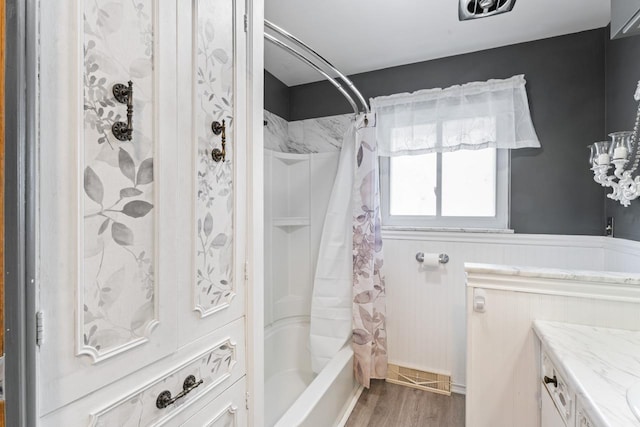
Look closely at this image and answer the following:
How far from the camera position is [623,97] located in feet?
5.40

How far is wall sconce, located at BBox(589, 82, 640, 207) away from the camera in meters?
1.43

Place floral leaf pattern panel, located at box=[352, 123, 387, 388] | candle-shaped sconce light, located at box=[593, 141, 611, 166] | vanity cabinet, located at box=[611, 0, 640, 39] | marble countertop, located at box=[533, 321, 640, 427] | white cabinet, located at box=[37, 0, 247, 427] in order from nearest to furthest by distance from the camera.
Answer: white cabinet, located at box=[37, 0, 247, 427]
marble countertop, located at box=[533, 321, 640, 427]
vanity cabinet, located at box=[611, 0, 640, 39]
candle-shaped sconce light, located at box=[593, 141, 611, 166]
floral leaf pattern panel, located at box=[352, 123, 387, 388]

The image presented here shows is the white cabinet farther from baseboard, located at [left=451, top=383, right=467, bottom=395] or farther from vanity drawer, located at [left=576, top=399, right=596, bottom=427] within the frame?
baseboard, located at [left=451, top=383, right=467, bottom=395]

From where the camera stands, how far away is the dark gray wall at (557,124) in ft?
6.10

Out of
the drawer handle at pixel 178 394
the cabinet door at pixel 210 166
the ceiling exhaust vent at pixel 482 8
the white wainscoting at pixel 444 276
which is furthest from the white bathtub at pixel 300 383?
the ceiling exhaust vent at pixel 482 8

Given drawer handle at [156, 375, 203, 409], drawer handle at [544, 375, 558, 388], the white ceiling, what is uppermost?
the white ceiling

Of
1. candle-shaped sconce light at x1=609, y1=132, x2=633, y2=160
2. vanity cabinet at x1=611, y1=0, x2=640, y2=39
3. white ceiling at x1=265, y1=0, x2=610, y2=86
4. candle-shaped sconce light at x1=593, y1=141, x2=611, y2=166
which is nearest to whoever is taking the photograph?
vanity cabinet at x1=611, y1=0, x2=640, y2=39

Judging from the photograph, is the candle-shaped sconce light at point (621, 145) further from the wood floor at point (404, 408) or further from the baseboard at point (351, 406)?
the baseboard at point (351, 406)

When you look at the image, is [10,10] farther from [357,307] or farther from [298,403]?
[357,307]

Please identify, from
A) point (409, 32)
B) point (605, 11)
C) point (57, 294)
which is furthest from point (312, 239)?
point (605, 11)

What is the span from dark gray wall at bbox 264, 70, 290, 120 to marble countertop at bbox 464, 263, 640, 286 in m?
1.90

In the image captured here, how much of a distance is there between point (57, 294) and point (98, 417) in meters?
0.27

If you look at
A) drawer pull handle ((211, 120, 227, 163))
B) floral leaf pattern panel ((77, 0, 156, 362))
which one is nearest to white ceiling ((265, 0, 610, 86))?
drawer pull handle ((211, 120, 227, 163))

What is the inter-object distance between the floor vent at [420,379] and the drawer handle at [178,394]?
6.09ft
